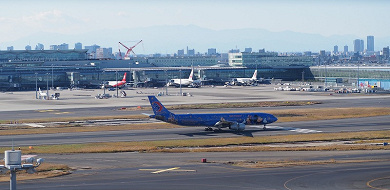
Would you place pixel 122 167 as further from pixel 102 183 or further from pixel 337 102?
pixel 337 102

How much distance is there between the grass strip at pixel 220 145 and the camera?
6550cm

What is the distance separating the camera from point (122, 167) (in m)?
54.4

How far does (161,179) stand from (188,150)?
17.5m

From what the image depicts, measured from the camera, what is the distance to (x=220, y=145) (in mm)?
70062

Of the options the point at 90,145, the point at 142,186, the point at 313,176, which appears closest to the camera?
the point at 142,186

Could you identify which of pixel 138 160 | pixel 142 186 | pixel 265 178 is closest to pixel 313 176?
pixel 265 178

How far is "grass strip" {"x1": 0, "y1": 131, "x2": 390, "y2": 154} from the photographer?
6550 cm

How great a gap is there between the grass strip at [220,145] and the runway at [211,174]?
12.5 feet

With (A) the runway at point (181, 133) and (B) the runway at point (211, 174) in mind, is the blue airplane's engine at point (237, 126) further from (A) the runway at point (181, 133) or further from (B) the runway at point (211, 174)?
(B) the runway at point (211, 174)

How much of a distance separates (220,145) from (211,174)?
20.1m

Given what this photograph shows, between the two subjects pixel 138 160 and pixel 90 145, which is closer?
pixel 138 160

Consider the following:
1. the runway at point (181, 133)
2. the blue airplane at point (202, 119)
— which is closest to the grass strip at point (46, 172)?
the runway at point (181, 133)

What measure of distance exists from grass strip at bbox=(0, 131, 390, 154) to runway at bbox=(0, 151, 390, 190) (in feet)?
12.5

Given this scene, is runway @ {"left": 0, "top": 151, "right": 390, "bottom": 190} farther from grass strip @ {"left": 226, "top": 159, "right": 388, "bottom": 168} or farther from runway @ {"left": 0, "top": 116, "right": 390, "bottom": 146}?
runway @ {"left": 0, "top": 116, "right": 390, "bottom": 146}
